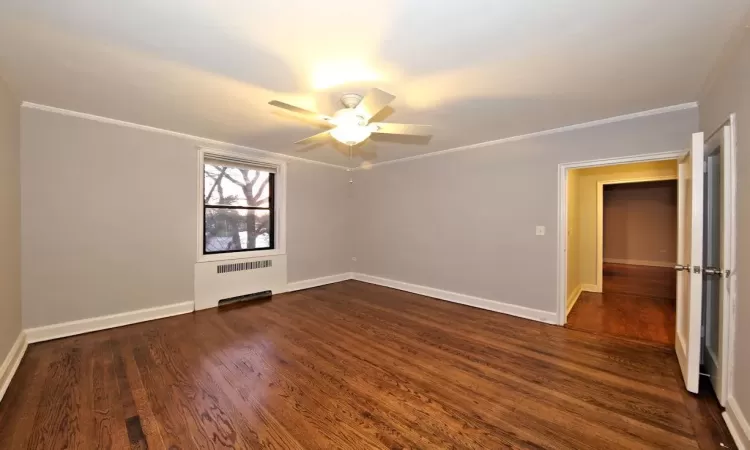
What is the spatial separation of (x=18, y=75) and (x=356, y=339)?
11.5ft

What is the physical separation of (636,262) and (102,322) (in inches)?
434

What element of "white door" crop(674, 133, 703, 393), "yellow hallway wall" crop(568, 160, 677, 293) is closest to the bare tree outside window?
"white door" crop(674, 133, 703, 393)

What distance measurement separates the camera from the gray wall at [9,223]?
7.52 feet

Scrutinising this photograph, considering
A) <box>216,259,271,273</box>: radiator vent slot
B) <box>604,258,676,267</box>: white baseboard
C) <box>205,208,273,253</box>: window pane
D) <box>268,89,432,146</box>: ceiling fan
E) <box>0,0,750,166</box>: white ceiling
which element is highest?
<box>0,0,750,166</box>: white ceiling

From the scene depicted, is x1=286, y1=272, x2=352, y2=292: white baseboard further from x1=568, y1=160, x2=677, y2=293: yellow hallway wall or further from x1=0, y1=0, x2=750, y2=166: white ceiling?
x1=568, y1=160, x2=677, y2=293: yellow hallway wall

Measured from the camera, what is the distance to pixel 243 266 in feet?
14.6

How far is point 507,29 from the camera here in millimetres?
1663

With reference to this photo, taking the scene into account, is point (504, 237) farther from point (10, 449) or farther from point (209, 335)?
point (10, 449)

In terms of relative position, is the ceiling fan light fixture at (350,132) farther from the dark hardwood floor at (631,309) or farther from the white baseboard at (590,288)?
the white baseboard at (590,288)

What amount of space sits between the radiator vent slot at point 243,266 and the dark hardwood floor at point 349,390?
976 mm

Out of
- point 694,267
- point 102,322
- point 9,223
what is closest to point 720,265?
point 694,267

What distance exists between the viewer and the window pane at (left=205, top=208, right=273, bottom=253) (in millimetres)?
4293

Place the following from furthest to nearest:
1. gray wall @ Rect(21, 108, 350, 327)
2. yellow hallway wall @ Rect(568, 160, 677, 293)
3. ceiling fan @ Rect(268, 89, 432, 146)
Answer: yellow hallway wall @ Rect(568, 160, 677, 293), gray wall @ Rect(21, 108, 350, 327), ceiling fan @ Rect(268, 89, 432, 146)

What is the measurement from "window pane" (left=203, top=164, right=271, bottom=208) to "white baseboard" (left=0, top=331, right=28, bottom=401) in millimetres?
2208
